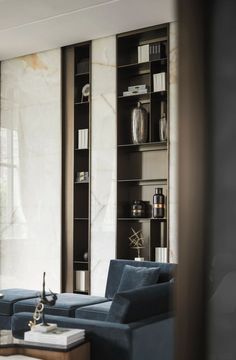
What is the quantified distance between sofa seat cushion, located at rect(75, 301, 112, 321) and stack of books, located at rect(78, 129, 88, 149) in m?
2.11

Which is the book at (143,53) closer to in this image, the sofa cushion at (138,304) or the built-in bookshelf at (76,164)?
the built-in bookshelf at (76,164)

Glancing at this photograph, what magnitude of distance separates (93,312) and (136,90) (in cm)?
241

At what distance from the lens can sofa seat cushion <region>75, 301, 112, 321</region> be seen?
4160mm

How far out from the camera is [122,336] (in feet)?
10.00

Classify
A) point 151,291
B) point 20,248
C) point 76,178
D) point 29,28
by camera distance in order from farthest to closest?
point 20,248
point 76,178
point 29,28
point 151,291

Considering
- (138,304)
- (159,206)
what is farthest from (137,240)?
(138,304)

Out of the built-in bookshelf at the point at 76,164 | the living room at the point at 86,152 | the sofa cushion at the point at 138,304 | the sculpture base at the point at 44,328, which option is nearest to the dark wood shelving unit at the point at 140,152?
the living room at the point at 86,152

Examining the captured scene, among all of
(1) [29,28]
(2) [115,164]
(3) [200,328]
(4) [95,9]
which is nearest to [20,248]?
(2) [115,164]

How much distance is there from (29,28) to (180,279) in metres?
5.36

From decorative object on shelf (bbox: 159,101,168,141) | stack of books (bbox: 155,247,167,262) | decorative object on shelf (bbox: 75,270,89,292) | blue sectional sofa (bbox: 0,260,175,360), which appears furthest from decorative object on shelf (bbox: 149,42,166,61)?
blue sectional sofa (bbox: 0,260,175,360)

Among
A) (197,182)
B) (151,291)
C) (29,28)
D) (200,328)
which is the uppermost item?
(29,28)

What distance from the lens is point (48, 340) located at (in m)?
3.03

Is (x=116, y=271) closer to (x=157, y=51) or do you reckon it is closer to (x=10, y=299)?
(x=10, y=299)

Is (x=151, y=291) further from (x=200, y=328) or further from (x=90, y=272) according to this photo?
(x=200, y=328)
